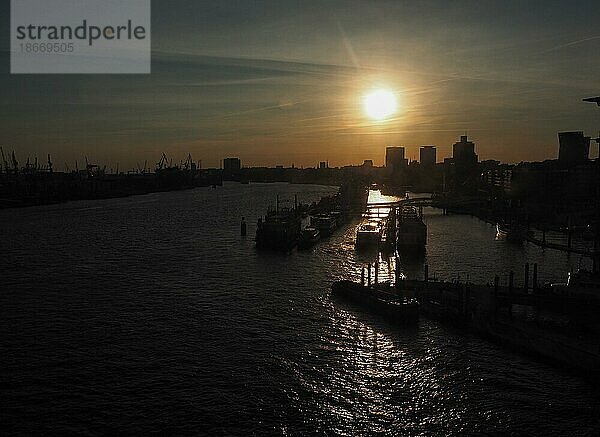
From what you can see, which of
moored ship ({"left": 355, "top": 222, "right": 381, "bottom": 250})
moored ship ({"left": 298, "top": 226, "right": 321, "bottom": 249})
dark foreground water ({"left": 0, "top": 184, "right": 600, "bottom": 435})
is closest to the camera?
dark foreground water ({"left": 0, "top": 184, "right": 600, "bottom": 435})

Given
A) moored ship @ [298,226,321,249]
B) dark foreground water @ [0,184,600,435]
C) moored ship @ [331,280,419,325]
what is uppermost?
moored ship @ [298,226,321,249]

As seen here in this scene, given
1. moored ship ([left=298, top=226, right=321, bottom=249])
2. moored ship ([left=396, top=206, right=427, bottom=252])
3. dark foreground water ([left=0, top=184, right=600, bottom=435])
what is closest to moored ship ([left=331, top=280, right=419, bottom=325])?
dark foreground water ([left=0, top=184, right=600, bottom=435])

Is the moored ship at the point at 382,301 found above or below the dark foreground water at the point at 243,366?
above

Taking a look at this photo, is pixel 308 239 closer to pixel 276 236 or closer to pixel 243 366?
pixel 276 236

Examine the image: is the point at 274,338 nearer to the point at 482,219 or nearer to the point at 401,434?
the point at 401,434

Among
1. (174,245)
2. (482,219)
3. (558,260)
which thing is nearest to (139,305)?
(174,245)

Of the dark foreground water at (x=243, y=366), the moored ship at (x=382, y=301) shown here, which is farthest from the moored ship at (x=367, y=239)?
the moored ship at (x=382, y=301)

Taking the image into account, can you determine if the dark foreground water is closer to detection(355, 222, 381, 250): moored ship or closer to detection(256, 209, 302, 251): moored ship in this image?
detection(256, 209, 302, 251): moored ship

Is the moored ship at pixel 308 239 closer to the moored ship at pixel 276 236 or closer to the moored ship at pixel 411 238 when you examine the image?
the moored ship at pixel 276 236
